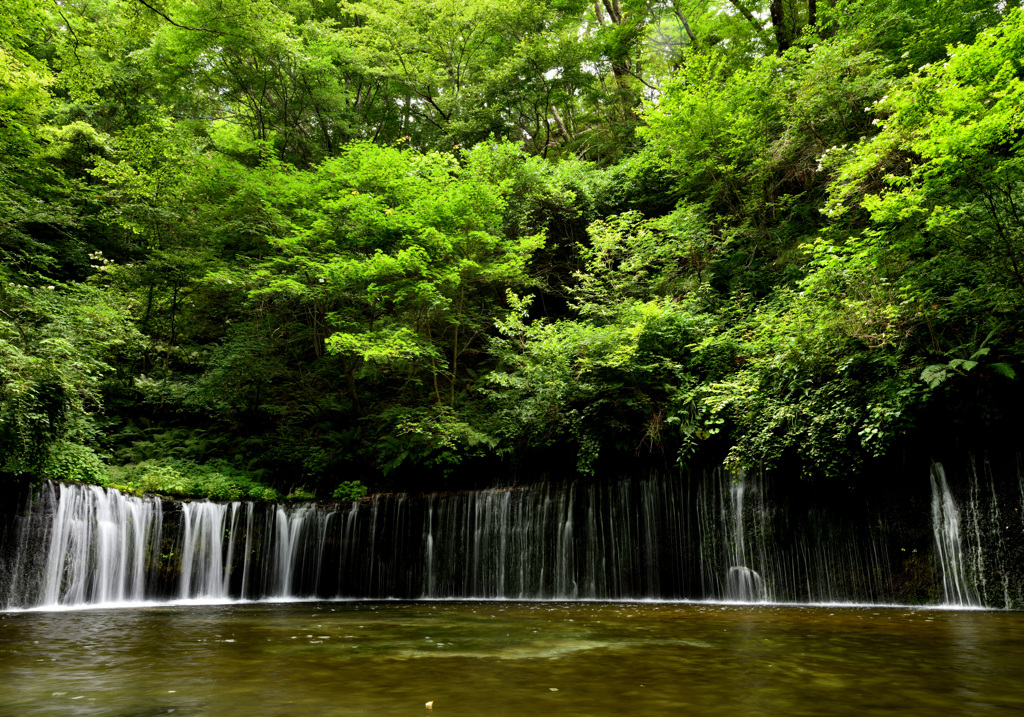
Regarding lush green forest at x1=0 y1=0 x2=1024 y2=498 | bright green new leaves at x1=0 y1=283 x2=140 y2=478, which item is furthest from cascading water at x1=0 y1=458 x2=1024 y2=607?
bright green new leaves at x1=0 y1=283 x2=140 y2=478

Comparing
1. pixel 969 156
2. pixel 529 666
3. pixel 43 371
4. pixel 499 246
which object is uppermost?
pixel 499 246

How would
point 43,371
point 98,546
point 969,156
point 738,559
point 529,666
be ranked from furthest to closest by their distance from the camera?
point 98,546, point 738,559, point 43,371, point 969,156, point 529,666

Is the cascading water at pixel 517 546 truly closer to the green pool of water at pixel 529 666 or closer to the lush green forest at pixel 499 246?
the lush green forest at pixel 499 246

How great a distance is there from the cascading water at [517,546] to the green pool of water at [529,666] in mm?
1381

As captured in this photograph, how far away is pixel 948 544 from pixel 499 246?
34.4ft

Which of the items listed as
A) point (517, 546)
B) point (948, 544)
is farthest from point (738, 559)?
point (517, 546)

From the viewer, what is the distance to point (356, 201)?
1364cm

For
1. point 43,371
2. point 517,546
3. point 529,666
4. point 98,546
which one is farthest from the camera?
point 517,546

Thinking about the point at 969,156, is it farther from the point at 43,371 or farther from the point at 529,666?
the point at 43,371

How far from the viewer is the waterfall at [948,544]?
25.8 ft

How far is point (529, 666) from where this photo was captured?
167 inches

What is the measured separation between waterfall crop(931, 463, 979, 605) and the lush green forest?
2.83 feet

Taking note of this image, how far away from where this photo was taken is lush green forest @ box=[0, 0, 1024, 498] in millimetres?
8117

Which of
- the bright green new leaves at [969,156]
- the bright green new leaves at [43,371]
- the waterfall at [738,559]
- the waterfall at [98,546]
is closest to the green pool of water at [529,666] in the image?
the waterfall at [738,559]
